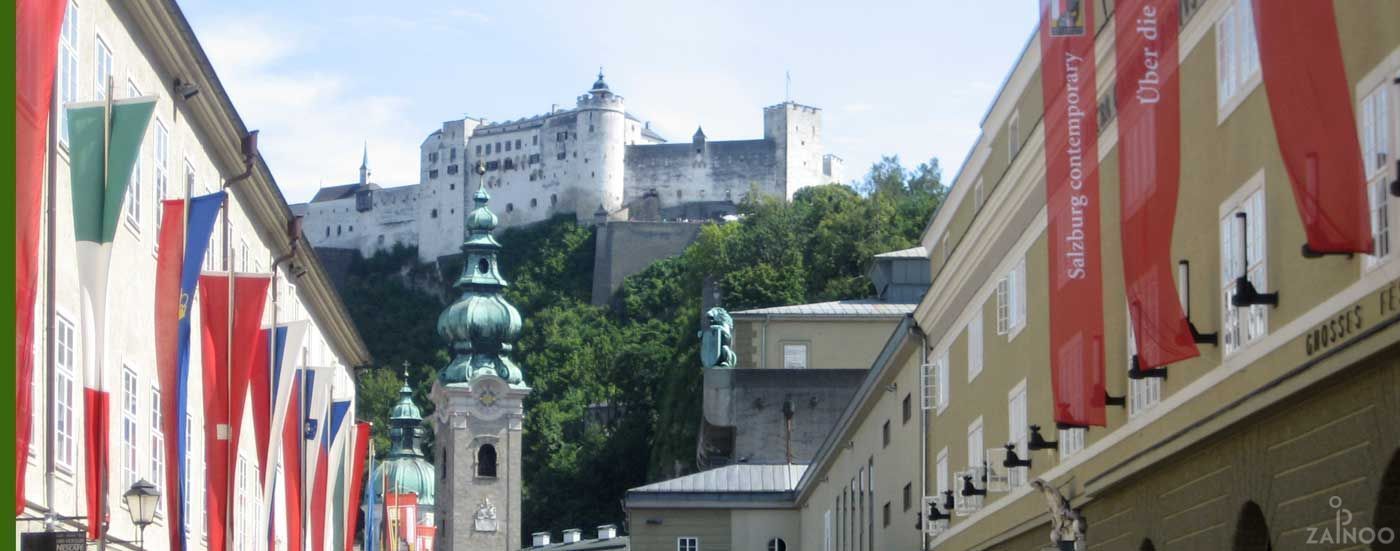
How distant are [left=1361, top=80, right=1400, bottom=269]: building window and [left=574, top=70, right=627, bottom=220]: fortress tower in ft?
479

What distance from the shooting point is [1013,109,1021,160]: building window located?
26.3 meters

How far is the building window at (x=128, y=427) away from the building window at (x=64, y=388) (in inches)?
116

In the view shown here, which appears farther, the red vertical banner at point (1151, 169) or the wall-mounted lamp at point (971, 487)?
the wall-mounted lamp at point (971, 487)

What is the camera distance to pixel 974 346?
29.7m

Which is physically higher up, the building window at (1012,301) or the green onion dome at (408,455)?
the green onion dome at (408,455)

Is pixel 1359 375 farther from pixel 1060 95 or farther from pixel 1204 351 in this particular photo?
pixel 1060 95

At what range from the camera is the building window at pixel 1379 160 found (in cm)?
1298

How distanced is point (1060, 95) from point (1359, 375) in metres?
7.87

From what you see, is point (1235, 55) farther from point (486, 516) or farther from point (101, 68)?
point (486, 516)

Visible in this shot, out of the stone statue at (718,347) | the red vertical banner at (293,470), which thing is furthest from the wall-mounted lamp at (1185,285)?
the stone statue at (718,347)

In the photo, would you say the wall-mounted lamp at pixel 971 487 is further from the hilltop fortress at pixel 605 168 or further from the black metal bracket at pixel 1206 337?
the hilltop fortress at pixel 605 168

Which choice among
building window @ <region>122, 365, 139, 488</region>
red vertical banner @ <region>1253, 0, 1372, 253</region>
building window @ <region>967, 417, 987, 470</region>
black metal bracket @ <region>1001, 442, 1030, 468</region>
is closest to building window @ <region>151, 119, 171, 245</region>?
building window @ <region>122, 365, 139, 488</region>

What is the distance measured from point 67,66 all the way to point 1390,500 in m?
11.6

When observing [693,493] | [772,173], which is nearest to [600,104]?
[772,173]
